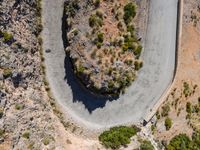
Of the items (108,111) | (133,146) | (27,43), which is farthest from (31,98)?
(133,146)

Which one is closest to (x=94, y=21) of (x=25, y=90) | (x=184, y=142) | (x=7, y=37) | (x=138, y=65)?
(x=138, y=65)

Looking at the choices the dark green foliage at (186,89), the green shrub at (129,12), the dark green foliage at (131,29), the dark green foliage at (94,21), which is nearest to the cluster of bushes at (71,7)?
the dark green foliage at (94,21)

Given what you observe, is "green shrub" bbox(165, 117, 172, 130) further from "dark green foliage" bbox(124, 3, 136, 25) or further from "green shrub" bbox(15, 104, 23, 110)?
"green shrub" bbox(15, 104, 23, 110)

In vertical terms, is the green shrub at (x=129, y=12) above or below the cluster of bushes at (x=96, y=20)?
above

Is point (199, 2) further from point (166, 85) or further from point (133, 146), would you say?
point (133, 146)

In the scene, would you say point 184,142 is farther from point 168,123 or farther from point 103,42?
point 103,42

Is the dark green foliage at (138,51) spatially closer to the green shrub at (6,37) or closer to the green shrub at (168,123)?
the green shrub at (168,123)
